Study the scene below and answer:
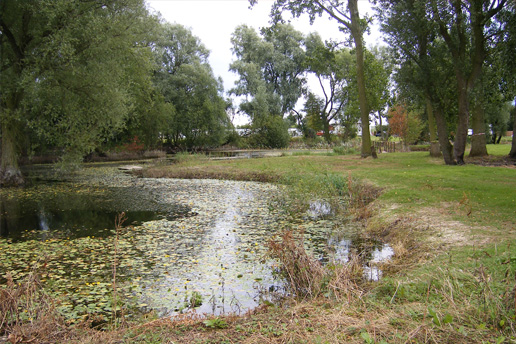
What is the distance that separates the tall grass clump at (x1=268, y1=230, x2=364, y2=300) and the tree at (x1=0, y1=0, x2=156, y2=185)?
608 inches

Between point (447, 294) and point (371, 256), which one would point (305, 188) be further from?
point (447, 294)

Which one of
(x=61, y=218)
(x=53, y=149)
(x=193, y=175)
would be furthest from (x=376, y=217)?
(x=53, y=149)

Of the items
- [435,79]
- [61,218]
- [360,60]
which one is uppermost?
[360,60]

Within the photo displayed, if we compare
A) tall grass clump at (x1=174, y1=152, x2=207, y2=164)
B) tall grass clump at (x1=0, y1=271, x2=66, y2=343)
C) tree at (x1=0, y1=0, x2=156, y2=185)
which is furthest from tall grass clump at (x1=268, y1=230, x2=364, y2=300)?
tall grass clump at (x1=174, y1=152, x2=207, y2=164)

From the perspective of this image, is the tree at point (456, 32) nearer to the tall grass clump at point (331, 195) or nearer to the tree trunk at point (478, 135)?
the tree trunk at point (478, 135)

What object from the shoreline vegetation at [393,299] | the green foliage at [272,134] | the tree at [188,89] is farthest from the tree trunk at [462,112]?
the green foliage at [272,134]

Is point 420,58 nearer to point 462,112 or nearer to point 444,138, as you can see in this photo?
point 462,112

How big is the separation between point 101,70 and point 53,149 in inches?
761

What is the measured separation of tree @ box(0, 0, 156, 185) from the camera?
1778cm

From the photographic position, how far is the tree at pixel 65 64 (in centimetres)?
1778

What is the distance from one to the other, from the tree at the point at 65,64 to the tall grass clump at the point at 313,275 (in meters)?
15.4

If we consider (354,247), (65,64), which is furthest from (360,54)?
(354,247)

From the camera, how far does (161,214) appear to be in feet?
41.7

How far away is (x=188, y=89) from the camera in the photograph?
48281mm
